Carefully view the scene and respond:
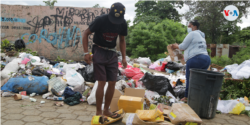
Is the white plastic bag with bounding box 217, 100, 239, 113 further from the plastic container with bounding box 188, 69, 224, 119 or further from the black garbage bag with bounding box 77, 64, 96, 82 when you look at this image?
the black garbage bag with bounding box 77, 64, 96, 82

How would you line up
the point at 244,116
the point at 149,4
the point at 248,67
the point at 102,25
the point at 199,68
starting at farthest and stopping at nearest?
the point at 149,4, the point at 248,67, the point at 199,68, the point at 244,116, the point at 102,25

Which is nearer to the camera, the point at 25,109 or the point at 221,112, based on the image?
the point at 25,109

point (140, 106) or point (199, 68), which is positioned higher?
point (199, 68)

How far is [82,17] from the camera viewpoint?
7.28 metres

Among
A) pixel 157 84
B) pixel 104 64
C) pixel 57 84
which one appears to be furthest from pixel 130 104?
pixel 57 84

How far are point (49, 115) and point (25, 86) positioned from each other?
4.60 feet

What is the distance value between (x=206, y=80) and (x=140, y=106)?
3.86 feet

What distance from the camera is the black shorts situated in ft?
8.27

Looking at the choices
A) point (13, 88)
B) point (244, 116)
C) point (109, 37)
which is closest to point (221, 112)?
point (244, 116)

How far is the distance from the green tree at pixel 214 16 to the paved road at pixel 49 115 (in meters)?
17.9

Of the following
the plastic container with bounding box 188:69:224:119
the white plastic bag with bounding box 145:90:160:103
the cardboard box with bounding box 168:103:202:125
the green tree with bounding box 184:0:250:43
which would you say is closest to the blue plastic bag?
the white plastic bag with bounding box 145:90:160:103

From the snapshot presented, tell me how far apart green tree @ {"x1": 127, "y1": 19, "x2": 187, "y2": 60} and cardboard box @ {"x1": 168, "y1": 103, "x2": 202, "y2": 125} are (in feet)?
30.6

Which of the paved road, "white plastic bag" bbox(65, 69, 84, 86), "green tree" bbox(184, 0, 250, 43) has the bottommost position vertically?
the paved road

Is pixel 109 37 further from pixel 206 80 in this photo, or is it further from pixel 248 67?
pixel 248 67
